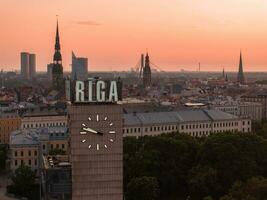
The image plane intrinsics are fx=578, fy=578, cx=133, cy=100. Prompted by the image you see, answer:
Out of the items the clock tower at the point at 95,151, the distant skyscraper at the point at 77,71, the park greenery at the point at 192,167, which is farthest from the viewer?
the park greenery at the point at 192,167

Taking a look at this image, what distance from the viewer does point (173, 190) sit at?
86.1m

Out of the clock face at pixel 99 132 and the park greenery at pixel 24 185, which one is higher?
the clock face at pixel 99 132

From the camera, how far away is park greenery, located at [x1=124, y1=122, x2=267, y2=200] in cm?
7838

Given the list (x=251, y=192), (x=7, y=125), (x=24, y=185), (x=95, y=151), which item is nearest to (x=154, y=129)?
(x=7, y=125)

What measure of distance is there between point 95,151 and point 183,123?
73954 millimetres

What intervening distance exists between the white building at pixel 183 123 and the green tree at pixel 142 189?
159ft

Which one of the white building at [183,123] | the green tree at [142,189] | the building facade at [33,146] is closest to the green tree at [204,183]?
the green tree at [142,189]

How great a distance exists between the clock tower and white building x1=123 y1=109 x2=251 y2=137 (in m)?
64.7

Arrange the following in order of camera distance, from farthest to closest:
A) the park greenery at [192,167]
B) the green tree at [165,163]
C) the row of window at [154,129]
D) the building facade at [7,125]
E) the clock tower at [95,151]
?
the building facade at [7,125]
the row of window at [154,129]
the green tree at [165,163]
the park greenery at [192,167]
the clock tower at [95,151]

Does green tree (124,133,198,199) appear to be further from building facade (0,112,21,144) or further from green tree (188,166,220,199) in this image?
building facade (0,112,21,144)

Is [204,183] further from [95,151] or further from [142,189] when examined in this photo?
[95,151]

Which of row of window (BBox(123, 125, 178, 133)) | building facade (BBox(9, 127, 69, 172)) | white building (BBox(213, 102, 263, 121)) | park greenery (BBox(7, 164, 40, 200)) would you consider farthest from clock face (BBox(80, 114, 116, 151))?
white building (BBox(213, 102, 263, 121))

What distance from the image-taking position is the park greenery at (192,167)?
3086 inches

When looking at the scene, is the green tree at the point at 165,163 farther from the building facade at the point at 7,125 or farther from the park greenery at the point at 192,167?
the building facade at the point at 7,125
